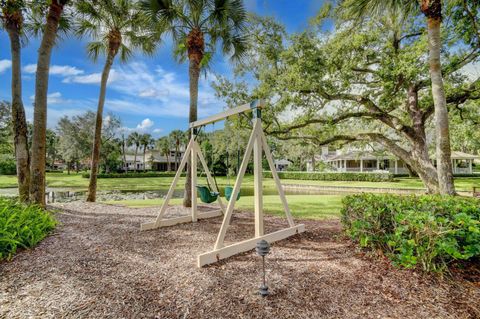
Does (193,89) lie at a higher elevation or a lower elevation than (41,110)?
higher

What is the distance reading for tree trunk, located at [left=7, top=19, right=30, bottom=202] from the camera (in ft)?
21.0

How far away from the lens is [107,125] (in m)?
32.3

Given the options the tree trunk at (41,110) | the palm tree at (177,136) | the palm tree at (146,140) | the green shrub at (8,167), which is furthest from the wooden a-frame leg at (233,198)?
the palm tree at (146,140)

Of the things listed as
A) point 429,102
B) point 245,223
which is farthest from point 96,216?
point 429,102

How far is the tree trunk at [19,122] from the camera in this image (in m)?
6.40

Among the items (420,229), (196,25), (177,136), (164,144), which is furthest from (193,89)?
(164,144)

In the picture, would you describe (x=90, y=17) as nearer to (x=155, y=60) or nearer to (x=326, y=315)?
(x=155, y=60)

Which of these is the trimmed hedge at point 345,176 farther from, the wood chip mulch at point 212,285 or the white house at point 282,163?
the wood chip mulch at point 212,285

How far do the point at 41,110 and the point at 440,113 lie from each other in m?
9.67

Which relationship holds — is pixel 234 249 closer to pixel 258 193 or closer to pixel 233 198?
pixel 233 198

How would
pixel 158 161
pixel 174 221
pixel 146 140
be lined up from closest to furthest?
pixel 174 221 → pixel 146 140 → pixel 158 161

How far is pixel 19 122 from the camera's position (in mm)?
6469

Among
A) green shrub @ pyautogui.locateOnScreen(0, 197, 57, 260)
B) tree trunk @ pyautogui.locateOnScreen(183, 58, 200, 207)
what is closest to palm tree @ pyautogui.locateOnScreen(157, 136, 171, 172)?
tree trunk @ pyautogui.locateOnScreen(183, 58, 200, 207)

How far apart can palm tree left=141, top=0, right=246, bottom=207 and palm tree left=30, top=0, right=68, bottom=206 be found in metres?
2.51
